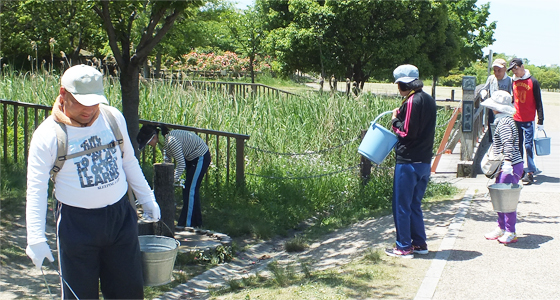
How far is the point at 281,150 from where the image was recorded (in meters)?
10.8

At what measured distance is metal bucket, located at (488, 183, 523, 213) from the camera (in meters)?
5.77

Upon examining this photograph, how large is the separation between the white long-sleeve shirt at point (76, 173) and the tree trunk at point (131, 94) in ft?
10.2

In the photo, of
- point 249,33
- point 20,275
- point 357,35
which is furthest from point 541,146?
point 249,33

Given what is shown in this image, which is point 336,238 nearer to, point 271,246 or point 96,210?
point 271,246

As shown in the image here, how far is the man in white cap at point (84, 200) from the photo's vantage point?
3.31 metres

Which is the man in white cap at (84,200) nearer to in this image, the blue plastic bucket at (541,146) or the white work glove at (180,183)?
the white work glove at (180,183)

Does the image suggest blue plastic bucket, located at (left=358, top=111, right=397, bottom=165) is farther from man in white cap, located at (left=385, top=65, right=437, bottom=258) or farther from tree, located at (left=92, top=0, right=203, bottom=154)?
tree, located at (left=92, top=0, right=203, bottom=154)

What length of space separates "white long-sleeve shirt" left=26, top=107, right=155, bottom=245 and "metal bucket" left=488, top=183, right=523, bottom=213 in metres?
3.68

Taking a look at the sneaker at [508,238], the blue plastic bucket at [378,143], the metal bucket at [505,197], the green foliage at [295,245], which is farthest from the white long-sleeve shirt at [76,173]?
the sneaker at [508,238]

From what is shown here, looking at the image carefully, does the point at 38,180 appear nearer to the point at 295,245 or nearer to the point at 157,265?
the point at 157,265

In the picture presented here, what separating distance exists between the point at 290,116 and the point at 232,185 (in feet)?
11.8

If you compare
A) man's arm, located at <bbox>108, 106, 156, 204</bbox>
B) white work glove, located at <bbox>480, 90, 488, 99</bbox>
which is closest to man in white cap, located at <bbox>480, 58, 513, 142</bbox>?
white work glove, located at <bbox>480, 90, 488, 99</bbox>

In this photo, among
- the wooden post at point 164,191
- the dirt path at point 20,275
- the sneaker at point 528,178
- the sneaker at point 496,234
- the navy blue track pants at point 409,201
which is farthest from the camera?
the sneaker at point 528,178

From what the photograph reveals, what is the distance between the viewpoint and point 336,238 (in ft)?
24.8
